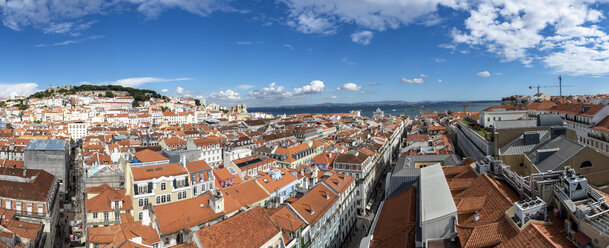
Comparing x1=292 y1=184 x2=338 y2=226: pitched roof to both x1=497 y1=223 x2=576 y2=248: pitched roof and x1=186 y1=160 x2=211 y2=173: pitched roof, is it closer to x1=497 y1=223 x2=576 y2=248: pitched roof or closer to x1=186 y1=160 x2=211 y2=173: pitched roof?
x1=186 y1=160 x2=211 y2=173: pitched roof

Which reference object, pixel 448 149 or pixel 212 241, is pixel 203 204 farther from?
pixel 448 149

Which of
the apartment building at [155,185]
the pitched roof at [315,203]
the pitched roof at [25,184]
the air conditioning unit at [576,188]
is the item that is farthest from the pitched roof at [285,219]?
the pitched roof at [25,184]

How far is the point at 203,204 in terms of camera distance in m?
26.7

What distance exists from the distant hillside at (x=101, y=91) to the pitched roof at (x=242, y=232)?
603 feet

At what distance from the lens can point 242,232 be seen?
19078 millimetres

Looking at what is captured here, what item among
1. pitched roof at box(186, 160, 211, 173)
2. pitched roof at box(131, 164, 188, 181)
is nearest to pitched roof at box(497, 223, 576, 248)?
pitched roof at box(131, 164, 188, 181)

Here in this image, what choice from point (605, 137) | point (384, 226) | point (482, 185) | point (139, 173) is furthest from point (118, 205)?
point (605, 137)

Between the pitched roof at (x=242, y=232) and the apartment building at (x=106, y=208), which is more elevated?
the pitched roof at (x=242, y=232)

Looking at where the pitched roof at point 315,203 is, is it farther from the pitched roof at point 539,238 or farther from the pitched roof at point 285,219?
the pitched roof at point 539,238

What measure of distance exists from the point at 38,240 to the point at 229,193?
15653 mm

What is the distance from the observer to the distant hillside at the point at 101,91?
17538 centimetres

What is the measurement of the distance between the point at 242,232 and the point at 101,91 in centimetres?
20342

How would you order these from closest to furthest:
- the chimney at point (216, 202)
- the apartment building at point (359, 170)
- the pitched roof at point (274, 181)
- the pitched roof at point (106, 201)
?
the chimney at point (216, 202) → the pitched roof at point (106, 201) → the pitched roof at point (274, 181) → the apartment building at point (359, 170)

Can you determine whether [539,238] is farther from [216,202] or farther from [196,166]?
[196,166]
